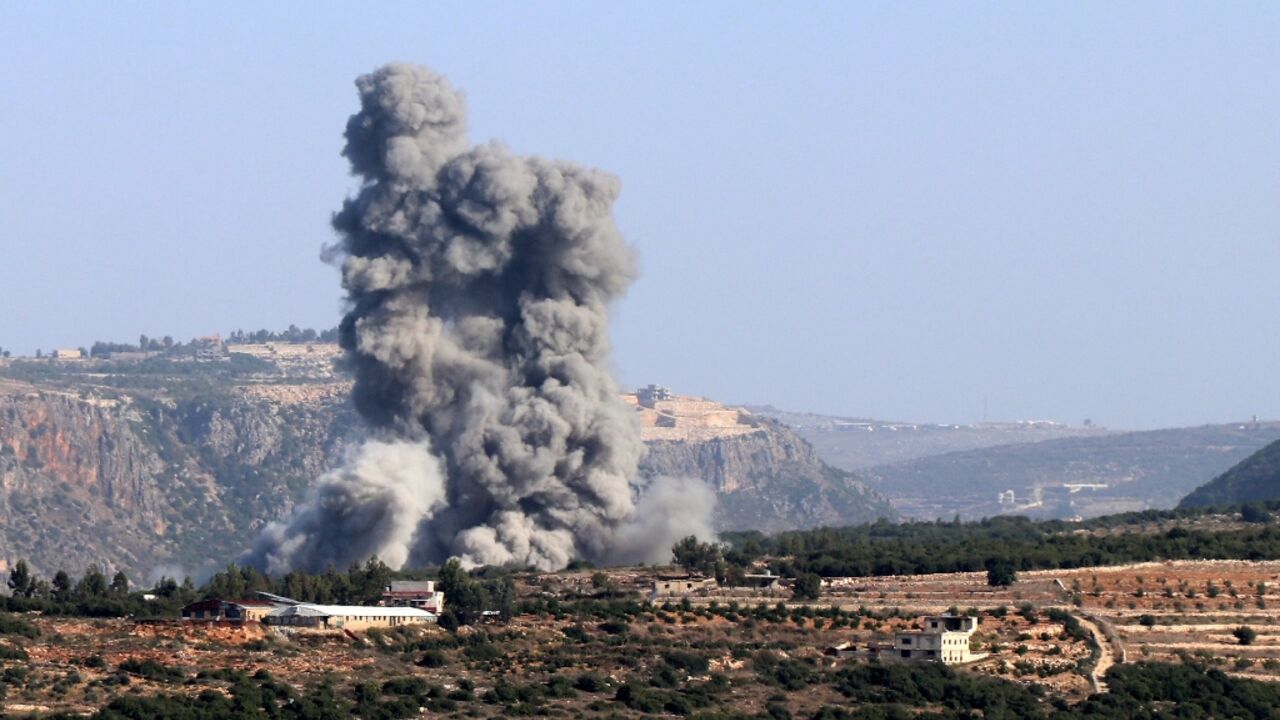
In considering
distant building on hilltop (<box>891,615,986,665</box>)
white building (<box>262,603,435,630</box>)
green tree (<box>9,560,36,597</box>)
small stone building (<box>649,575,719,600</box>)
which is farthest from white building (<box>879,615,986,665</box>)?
green tree (<box>9,560,36,597</box>)

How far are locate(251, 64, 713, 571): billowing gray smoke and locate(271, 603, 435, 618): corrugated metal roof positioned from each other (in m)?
19.6

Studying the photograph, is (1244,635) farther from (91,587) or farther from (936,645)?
(91,587)

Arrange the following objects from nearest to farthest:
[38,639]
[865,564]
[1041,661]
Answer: [38,639] < [1041,661] < [865,564]

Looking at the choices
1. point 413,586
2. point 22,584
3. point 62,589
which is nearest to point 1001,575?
point 413,586

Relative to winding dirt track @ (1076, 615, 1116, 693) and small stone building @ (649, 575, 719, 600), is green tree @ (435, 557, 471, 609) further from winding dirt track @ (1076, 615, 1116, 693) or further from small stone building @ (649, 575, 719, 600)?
winding dirt track @ (1076, 615, 1116, 693)

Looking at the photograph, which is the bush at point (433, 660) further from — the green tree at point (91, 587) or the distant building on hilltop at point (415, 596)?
the green tree at point (91, 587)

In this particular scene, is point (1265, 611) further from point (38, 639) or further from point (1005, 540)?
point (38, 639)

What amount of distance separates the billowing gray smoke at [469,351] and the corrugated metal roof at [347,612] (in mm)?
19592

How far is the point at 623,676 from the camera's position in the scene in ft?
313

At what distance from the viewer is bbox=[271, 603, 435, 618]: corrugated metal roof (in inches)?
3898

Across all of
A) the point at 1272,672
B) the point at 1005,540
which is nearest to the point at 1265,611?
the point at 1272,672

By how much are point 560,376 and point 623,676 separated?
31759 mm

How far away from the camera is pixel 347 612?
329 feet

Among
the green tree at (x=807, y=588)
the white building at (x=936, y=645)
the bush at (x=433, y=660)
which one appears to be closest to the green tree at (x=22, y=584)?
the bush at (x=433, y=660)
